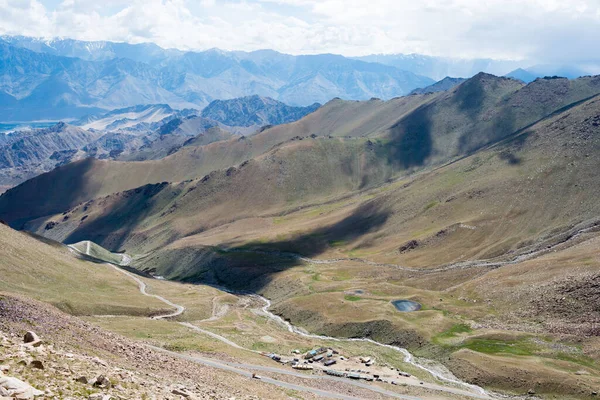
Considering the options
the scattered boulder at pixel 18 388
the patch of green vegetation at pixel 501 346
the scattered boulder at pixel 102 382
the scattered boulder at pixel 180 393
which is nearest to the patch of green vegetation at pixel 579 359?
the patch of green vegetation at pixel 501 346

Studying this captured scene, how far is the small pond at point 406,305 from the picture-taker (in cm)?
12600

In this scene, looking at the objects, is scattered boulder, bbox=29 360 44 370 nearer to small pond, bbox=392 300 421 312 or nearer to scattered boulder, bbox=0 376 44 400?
scattered boulder, bbox=0 376 44 400

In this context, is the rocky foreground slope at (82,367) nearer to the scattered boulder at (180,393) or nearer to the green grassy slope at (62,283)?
the scattered boulder at (180,393)

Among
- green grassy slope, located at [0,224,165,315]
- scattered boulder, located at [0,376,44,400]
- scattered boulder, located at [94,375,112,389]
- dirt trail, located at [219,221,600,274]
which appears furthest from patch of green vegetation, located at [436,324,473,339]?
scattered boulder, located at [0,376,44,400]

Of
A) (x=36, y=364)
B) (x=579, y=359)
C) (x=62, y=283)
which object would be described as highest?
(x=36, y=364)

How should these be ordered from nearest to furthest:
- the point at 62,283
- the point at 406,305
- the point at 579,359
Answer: the point at 579,359
the point at 62,283
the point at 406,305

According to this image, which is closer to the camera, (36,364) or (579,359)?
(36,364)

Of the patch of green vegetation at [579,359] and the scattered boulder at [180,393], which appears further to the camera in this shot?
the patch of green vegetation at [579,359]

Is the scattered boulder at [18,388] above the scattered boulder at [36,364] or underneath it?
above

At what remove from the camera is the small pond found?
126000 mm

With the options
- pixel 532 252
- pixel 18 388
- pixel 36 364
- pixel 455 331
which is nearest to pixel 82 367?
pixel 36 364

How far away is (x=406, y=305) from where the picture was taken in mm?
129500

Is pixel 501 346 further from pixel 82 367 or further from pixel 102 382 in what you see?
pixel 102 382

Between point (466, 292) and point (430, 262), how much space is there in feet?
153
